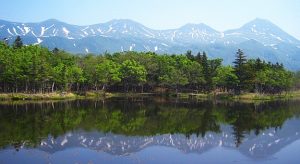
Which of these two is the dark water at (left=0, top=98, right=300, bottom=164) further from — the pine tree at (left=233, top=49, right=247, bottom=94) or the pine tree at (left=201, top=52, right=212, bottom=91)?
the pine tree at (left=201, top=52, right=212, bottom=91)

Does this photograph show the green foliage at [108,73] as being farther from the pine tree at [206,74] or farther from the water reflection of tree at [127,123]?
the water reflection of tree at [127,123]

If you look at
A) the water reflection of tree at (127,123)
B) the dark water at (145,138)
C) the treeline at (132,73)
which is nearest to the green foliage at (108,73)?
the treeline at (132,73)

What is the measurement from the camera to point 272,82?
115 metres

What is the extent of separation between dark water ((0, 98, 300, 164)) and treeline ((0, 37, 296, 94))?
127ft

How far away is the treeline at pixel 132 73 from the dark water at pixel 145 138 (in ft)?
127

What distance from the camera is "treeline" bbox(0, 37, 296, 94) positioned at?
94.5 m

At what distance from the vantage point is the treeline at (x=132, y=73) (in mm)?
94481

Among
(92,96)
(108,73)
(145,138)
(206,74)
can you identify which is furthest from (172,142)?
(206,74)

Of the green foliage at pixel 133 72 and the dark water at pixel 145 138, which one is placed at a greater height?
the green foliage at pixel 133 72

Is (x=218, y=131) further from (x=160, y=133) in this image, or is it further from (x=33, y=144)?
A: (x=33, y=144)

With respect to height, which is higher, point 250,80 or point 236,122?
point 250,80

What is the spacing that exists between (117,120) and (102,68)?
57760 millimetres

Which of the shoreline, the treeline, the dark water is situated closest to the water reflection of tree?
the dark water

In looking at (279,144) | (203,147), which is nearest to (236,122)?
(279,144)
